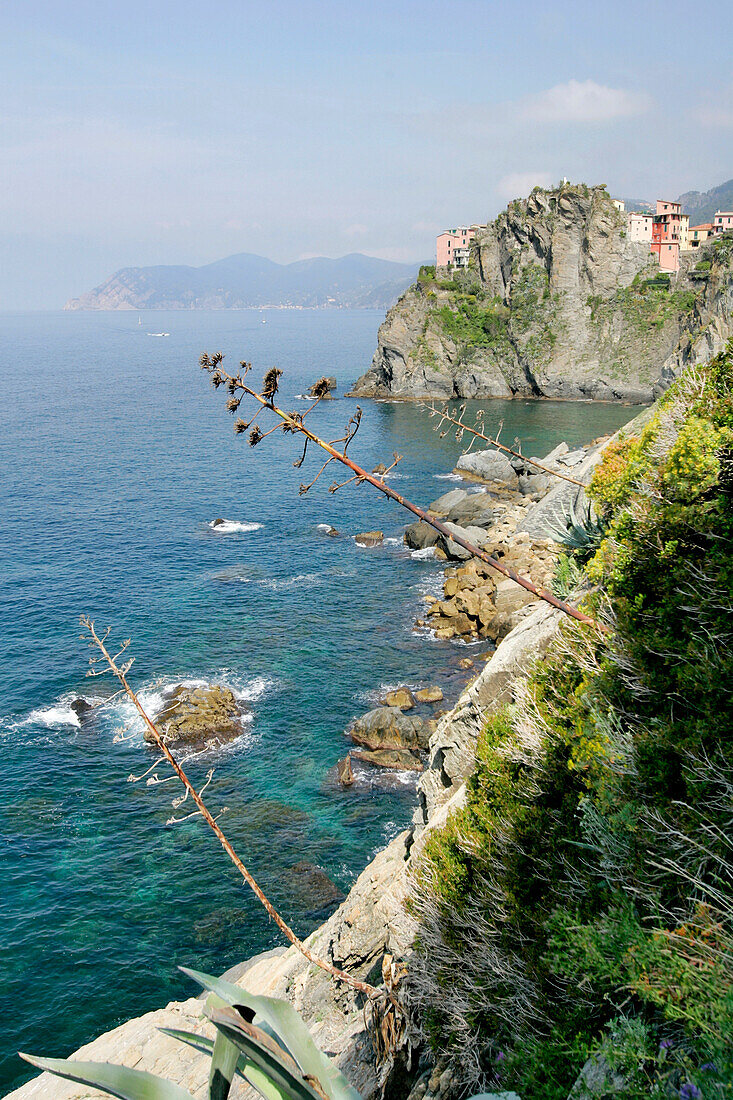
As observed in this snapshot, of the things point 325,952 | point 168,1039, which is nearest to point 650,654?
point 325,952

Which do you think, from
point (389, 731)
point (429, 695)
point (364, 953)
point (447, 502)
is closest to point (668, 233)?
point (447, 502)

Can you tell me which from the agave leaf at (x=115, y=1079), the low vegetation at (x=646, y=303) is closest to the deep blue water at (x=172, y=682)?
the agave leaf at (x=115, y=1079)

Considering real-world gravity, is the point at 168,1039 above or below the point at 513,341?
below

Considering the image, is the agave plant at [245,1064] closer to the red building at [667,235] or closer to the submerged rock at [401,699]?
the submerged rock at [401,699]

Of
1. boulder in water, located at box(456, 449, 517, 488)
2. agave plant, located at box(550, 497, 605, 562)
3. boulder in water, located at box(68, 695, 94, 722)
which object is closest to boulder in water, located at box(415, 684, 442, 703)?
boulder in water, located at box(68, 695, 94, 722)

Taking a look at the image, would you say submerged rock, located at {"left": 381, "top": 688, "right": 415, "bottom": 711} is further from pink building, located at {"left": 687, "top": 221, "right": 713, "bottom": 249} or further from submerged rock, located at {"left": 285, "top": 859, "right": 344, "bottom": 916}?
pink building, located at {"left": 687, "top": 221, "right": 713, "bottom": 249}

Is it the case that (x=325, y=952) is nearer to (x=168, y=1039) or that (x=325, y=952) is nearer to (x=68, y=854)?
(x=168, y=1039)
